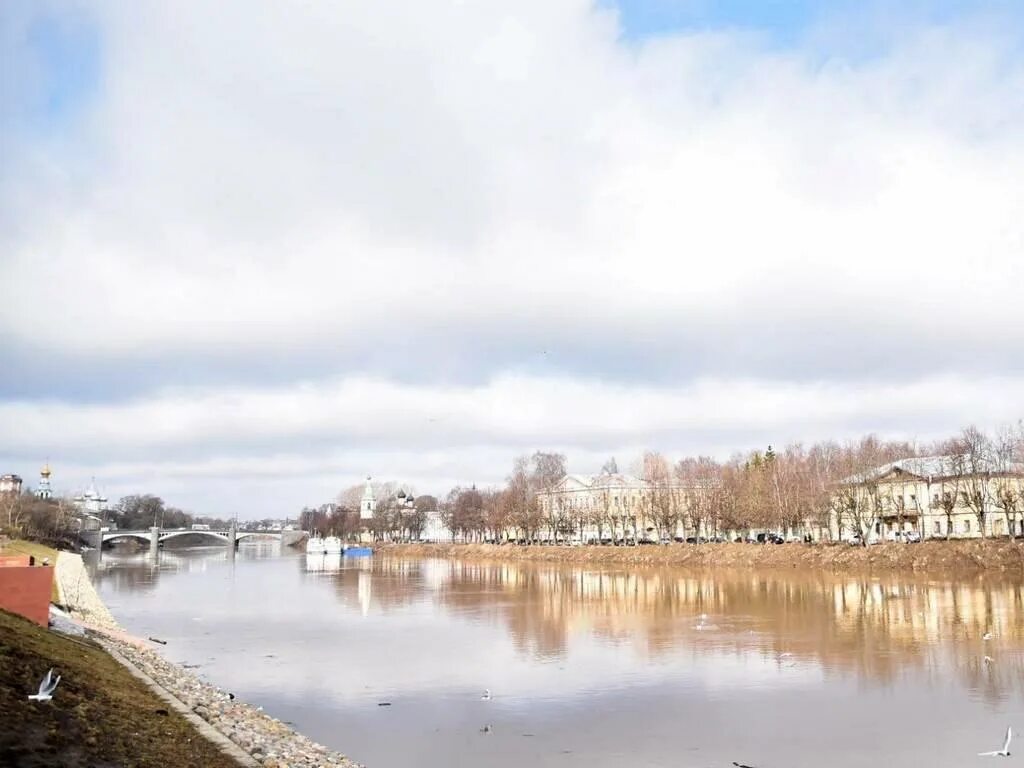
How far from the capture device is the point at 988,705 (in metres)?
20.8

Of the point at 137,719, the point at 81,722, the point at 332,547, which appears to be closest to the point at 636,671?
the point at 137,719

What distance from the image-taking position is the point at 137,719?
14328 millimetres

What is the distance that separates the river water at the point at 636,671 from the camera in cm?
1838

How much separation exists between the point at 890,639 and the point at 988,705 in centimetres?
1094

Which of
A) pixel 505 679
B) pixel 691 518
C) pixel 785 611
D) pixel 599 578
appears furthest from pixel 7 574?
pixel 691 518

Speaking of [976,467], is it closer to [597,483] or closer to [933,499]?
[933,499]

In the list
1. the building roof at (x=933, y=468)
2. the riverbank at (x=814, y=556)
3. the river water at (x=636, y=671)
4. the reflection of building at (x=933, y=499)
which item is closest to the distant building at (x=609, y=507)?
the riverbank at (x=814, y=556)

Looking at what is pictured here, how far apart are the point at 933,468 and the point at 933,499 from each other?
418cm

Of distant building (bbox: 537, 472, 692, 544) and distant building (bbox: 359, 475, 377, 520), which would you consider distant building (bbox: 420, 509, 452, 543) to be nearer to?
distant building (bbox: 359, 475, 377, 520)

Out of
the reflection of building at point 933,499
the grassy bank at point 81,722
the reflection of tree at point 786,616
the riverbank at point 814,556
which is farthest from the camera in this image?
the reflection of building at point 933,499

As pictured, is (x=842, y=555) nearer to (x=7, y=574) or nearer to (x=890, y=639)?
(x=890, y=639)

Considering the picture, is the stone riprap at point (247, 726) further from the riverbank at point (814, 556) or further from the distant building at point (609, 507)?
the distant building at point (609, 507)

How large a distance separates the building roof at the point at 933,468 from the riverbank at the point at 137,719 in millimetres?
65639

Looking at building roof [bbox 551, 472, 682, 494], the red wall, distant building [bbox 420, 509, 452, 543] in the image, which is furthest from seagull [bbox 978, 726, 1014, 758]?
distant building [bbox 420, 509, 452, 543]
